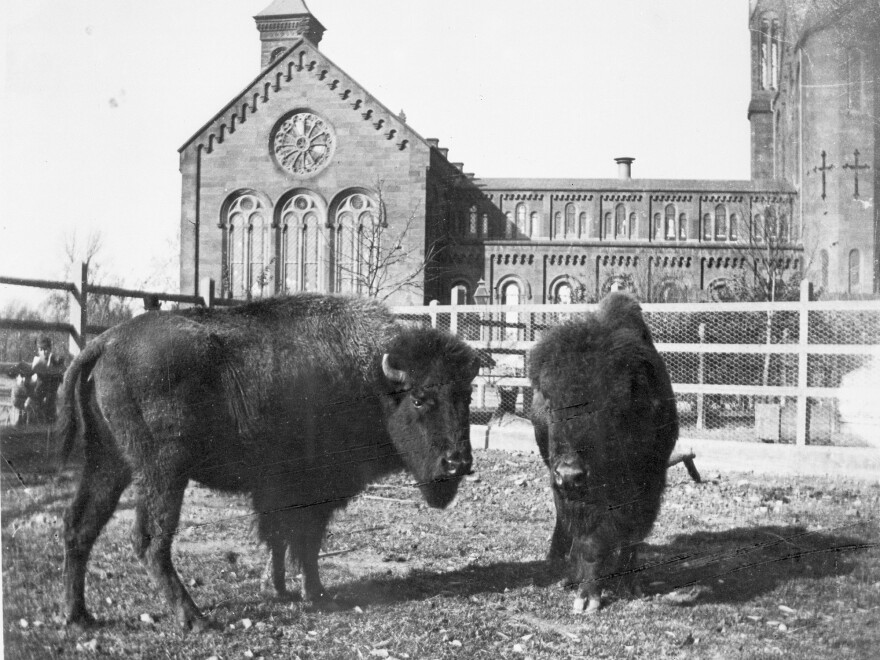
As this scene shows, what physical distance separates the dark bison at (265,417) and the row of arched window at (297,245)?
0.12 meters

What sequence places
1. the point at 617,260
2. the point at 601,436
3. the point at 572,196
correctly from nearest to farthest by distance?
the point at 601,436 → the point at 572,196 → the point at 617,260

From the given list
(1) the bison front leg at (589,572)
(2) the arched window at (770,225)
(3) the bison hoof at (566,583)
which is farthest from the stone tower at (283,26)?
(2) the arched window at (770,225)

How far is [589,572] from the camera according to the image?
3.58 m

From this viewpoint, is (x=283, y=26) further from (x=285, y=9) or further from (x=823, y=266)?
(x=823, y=266)

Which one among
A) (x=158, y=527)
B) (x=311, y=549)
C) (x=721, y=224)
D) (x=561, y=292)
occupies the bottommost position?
(x=311, y=549)

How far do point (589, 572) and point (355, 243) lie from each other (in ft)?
6.19

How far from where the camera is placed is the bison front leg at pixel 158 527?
3.12 metres

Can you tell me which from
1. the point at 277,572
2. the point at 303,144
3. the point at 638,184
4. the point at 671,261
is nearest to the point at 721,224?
the point at 638,184

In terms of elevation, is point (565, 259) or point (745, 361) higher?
point (565, 259)

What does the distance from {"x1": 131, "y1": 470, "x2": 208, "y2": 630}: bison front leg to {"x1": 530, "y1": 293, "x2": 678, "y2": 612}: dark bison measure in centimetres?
164

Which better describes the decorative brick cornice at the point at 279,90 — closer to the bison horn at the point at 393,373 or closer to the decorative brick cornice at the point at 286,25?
the decorative brick cornice at the point at 286,25

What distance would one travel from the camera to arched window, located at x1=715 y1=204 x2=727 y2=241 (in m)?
5.54

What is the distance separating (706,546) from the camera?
13.5 ft

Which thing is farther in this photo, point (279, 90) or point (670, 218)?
point (670, 218)
